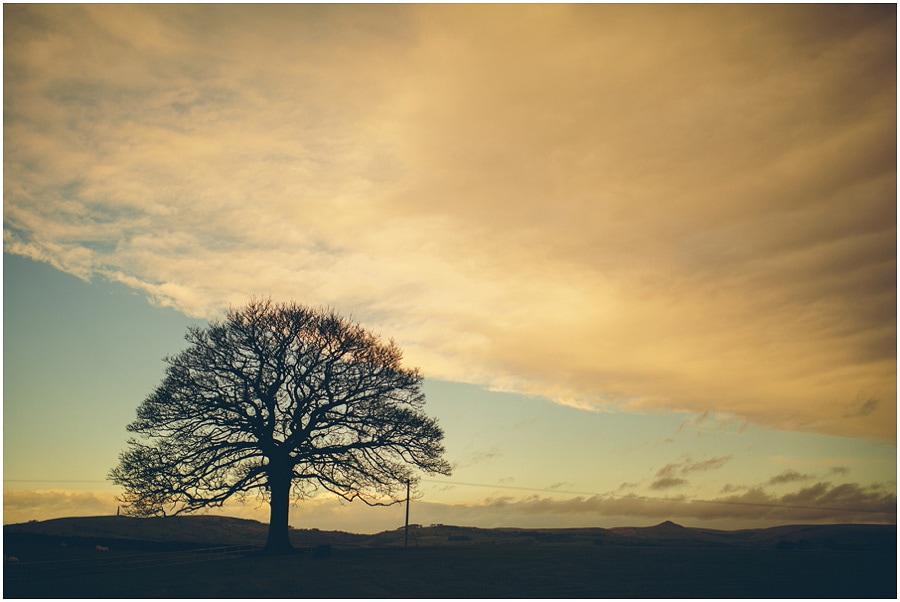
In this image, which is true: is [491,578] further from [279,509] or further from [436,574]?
[279,509]

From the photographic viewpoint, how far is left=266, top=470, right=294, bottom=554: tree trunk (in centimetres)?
3231

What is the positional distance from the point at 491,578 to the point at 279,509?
13878mm

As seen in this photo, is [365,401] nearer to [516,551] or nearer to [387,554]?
[387,554]

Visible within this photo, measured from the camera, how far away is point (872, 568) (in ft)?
84.1

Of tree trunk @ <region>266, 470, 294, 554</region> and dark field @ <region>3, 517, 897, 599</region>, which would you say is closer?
dark field @ <region>3, 517, 897, 599</region>

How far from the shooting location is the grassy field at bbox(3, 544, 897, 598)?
19500 millimetres

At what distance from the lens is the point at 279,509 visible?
107ft

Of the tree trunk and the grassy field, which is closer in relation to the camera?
the grassy field

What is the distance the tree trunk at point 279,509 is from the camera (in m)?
32.3

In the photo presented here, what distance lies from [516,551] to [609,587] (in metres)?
16.4

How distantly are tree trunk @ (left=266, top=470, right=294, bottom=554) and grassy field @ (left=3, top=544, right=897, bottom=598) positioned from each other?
4.03 ft

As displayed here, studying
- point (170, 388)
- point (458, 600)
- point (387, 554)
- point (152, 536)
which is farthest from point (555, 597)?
point (152, 536)

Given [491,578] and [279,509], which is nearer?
[491,578]

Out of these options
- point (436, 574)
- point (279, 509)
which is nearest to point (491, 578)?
point (436, 574)
